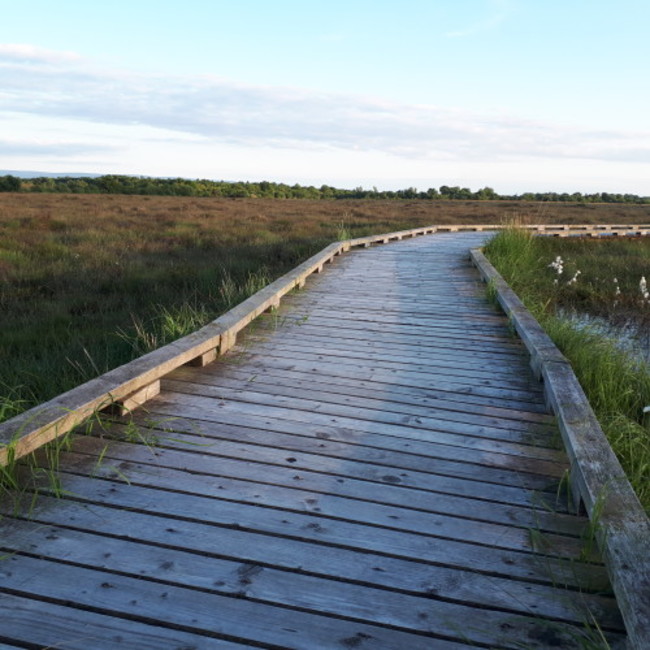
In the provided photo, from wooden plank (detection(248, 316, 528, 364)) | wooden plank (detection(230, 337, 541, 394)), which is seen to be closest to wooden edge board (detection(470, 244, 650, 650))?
wooden plank (detection(230, 337, 541, 394))

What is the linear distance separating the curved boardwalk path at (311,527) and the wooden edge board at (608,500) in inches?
4.9

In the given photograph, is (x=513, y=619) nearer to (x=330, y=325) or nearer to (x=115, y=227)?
(x=330, y=325)

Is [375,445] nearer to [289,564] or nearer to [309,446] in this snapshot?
[309,446]

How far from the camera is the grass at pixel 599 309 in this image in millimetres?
3828

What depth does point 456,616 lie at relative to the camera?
6.38ft

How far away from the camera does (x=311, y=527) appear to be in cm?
241

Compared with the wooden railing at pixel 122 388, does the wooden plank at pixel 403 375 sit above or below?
below

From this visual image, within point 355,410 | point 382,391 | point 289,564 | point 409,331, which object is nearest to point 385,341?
point 409,331

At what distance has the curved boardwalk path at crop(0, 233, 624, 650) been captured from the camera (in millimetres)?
1889

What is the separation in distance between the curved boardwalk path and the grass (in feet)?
1.81

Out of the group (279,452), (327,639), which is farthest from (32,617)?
(279,452)

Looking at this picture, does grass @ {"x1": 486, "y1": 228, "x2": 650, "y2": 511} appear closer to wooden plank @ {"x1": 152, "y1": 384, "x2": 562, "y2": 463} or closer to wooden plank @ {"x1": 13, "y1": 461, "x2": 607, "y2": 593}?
wooden plank @ {"x1": 152, "y1": 384, "x2": 562, "y2": 463}

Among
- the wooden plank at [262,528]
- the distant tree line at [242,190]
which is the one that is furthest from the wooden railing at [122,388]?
the distant tree line at [242,190]

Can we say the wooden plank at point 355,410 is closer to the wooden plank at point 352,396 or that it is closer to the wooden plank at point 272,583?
the wooden plank at point 352,396
